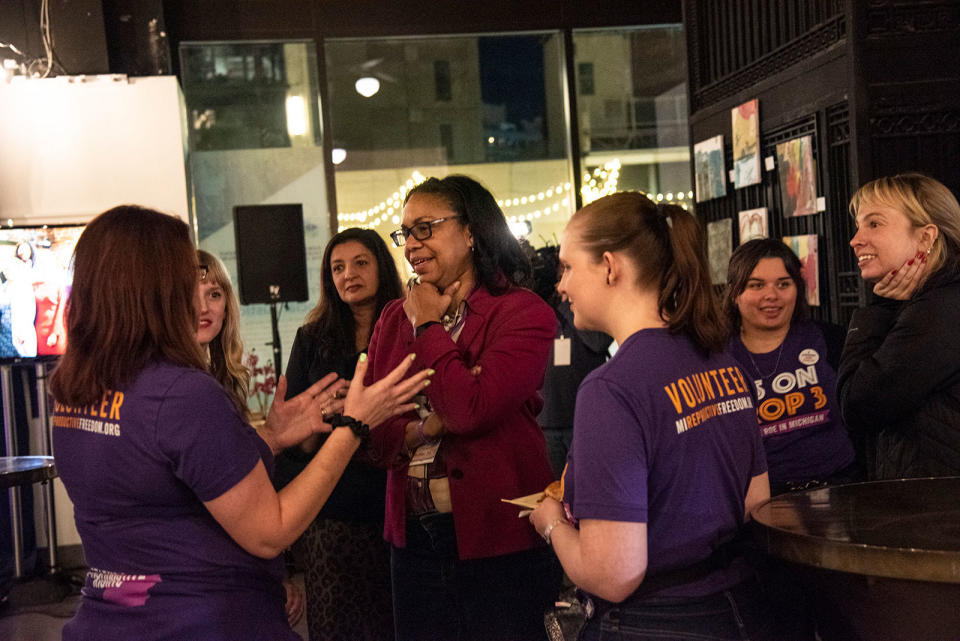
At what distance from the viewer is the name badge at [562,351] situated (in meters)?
4.83

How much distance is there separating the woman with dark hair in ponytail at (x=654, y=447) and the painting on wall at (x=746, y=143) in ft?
9.66

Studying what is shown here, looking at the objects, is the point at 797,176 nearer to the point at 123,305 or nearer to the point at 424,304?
the point at 424,304

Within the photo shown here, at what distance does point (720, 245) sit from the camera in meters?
4.87

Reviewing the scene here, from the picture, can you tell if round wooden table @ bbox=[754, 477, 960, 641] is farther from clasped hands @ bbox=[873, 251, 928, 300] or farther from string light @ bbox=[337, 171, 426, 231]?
string light @ bbox=[337, 171, 426, 231]

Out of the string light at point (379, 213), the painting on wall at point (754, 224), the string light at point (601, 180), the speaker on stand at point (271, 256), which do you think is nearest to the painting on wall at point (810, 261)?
the painting on wall at point (754, 224)

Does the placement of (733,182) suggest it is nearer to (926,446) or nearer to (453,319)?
(926,446)

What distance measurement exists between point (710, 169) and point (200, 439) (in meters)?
3.88

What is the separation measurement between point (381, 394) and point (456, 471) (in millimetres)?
378

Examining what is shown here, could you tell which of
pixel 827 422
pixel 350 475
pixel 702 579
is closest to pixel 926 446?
pixel 827 422

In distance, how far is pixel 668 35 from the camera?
7.83 metres

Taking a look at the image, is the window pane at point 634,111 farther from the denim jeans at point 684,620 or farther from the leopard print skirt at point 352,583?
the denim jeans at point 684,620

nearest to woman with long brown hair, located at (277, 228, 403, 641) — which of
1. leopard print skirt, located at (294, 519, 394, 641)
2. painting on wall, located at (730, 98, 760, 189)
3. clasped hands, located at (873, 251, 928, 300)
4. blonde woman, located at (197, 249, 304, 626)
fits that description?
leopard print skirt, located at (294, 519, 394, 641)

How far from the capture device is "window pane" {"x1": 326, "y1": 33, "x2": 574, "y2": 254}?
24.8 ft

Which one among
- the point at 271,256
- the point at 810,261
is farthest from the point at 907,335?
the point at 271,256
